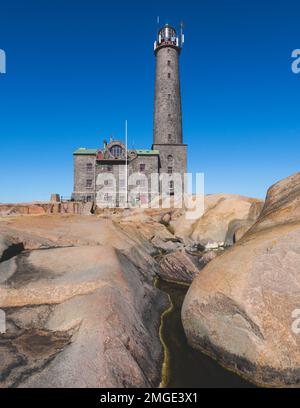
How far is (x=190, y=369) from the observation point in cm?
579

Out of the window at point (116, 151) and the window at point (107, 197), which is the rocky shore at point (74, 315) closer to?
the window at point (107, 197)

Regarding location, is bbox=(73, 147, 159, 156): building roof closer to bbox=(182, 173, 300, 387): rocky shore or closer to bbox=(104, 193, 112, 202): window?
bbox=(104, 193, 112, 202): window

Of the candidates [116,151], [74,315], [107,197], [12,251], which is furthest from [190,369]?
[116,151]

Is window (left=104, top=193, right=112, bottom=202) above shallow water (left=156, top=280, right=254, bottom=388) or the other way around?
above

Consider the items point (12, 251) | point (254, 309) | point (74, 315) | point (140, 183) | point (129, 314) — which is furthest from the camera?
point (140, 183)

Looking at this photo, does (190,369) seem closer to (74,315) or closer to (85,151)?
(74,315)

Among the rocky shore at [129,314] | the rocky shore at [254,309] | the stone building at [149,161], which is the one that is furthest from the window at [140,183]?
the rocky shore at [254,309]

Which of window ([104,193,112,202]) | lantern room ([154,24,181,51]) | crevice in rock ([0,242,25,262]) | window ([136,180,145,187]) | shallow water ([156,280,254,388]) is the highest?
lantern room ([154,24,181,51])

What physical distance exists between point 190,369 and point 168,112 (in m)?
43.0

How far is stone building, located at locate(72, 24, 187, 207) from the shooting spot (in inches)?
1742

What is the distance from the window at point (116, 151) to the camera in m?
45.1

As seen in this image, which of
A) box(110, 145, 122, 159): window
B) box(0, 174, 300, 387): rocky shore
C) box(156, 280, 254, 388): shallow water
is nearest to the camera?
box(0, 174, 300, 387): rocky shore

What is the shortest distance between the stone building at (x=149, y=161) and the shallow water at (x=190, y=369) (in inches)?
1475

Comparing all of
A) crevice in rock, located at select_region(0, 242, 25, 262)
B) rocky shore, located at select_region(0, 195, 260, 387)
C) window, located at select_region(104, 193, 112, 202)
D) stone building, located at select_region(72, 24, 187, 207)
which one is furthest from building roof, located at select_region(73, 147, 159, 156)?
crevice in rock, located at select_region(0, 242, 25, 262)
